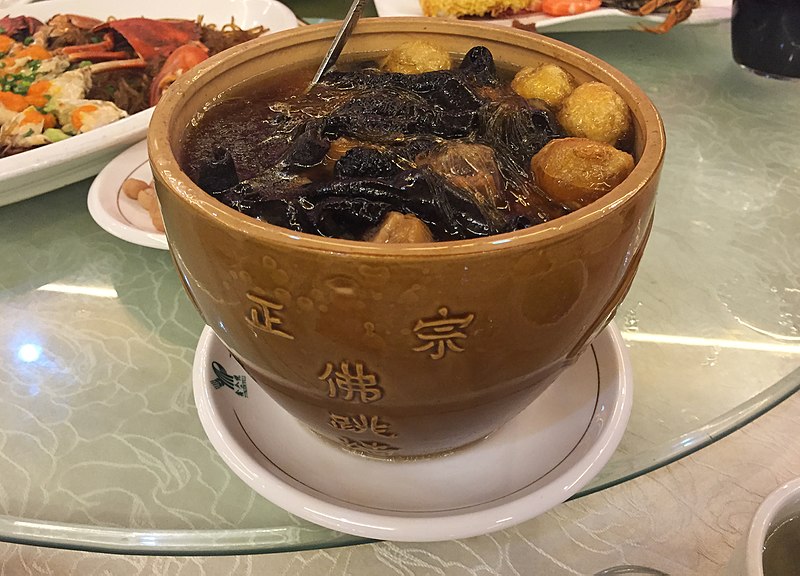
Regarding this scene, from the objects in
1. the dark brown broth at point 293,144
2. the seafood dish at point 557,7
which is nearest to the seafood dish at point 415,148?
the dark brown broth at point 293,144

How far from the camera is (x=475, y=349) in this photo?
65cm

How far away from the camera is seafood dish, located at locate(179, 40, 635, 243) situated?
720 mm

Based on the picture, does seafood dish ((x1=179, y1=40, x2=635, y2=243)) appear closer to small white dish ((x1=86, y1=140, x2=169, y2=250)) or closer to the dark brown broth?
the dark brown broth

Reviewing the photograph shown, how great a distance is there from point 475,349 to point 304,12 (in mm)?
2174

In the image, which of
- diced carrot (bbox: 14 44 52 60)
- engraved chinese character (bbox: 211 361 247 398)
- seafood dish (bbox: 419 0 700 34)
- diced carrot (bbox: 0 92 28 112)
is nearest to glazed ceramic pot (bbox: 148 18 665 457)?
engraved chinese character (bbox: 211 361 247 398)

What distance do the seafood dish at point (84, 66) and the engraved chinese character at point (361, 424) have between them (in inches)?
50.7

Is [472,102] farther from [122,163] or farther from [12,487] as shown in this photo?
[122,163]

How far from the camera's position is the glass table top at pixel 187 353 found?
2.98 ft

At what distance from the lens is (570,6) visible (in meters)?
2.09

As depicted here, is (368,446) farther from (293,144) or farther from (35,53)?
(35,53)

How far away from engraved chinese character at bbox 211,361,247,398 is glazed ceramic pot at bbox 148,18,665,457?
5.6 inches

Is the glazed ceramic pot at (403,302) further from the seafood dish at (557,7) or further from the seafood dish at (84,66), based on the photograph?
the seafood dish at (557,7)

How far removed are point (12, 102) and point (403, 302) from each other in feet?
5.44

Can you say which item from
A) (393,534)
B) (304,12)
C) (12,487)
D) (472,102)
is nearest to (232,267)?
(393,534)
